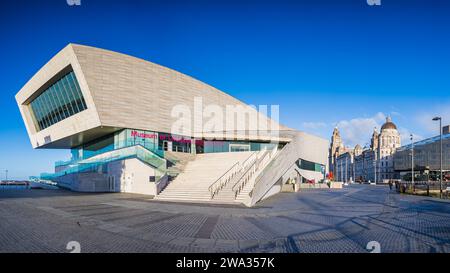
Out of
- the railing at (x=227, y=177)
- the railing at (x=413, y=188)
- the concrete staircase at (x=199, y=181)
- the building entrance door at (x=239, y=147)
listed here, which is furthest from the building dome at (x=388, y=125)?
the railing at (x=227, y=177)

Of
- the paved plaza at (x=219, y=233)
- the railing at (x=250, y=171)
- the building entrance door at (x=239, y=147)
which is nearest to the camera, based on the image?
the paved plaza at (x=219, y=233)

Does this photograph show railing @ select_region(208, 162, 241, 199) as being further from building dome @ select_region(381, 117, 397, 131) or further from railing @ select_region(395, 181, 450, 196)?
building dome @ select_region(381, 117, 397, 131)

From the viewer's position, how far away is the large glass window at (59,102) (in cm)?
3219

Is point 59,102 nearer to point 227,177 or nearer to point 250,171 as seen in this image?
point 227,177

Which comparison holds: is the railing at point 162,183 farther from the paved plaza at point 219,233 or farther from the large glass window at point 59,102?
the large glass window at point 59,102

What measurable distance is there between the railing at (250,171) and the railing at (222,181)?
1.25 metres

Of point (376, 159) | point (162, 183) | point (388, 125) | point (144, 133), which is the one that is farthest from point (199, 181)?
point (388, 125)

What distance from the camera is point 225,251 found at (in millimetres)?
7043

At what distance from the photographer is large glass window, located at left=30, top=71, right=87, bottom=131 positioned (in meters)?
32.2

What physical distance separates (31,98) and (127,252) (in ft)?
147

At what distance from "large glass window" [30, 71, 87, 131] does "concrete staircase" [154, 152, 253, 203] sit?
16.3m

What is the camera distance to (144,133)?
111 feet

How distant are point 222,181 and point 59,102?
90.2ft
